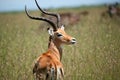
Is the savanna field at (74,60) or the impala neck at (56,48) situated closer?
the impala neck at (56,48)

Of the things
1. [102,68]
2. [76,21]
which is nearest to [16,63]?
[102,68]

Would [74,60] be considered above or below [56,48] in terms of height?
below

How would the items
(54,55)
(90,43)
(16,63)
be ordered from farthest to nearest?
(90,43), (16,63), (54,55)

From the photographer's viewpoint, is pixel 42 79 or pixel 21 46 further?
pixel 21 46

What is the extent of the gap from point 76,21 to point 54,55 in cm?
1499

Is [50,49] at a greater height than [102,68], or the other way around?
[50,49]

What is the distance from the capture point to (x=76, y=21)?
2200cm

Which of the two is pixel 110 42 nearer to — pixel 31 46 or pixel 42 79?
pixel 31 46

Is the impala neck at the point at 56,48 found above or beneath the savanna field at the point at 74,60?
above

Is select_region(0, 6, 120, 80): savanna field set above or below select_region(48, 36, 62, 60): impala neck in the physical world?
below

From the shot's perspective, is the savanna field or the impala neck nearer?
the impala neck

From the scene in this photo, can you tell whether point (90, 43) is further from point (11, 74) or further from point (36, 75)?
point (36, 75)

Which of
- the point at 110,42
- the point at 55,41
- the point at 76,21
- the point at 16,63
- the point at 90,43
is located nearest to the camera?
the point at 55,41

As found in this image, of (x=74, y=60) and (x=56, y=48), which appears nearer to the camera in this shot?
(x=56, y=48)
